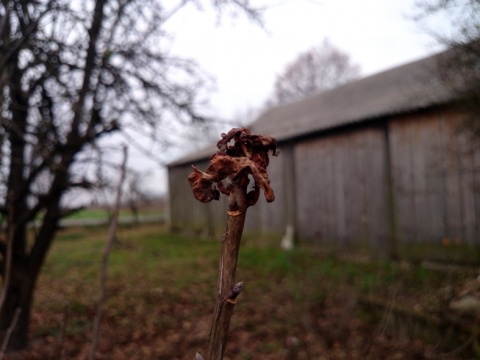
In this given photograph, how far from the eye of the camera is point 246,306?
6328 mm

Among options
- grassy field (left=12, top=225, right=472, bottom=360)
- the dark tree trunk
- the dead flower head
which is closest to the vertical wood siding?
grassy field (left=12, top=225, right=472, bottom=360)

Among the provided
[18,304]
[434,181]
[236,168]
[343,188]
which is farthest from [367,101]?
[236,168]

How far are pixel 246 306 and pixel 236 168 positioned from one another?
593 centimetres

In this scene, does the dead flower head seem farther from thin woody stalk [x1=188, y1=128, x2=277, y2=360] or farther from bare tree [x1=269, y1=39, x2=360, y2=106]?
bare tree [x1=269, y1=39, x2=360, y2=106]

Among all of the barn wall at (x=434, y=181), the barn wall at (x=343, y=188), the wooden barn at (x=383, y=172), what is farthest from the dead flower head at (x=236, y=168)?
the barn wall at (x=343, y=188)

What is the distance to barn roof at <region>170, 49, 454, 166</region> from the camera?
7216 millimetres

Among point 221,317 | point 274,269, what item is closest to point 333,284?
point 274,269

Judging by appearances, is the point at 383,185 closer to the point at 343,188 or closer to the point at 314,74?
the point at 343,188

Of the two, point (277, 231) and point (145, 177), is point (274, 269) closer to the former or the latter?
point (277, 231)

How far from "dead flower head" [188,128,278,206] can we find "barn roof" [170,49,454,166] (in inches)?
172

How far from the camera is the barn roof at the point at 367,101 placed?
7.22 meters

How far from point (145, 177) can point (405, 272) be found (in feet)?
15.3

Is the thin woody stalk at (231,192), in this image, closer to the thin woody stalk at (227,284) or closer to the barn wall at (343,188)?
the thin woody stalk at (227,284)

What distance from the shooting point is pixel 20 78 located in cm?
392
